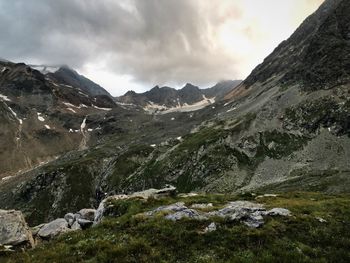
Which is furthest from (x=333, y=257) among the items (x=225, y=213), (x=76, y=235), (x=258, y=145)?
(x=258, y=145)

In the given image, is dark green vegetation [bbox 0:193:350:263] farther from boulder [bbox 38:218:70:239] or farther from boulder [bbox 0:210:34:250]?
boulder [bbox 38:218:70:239]

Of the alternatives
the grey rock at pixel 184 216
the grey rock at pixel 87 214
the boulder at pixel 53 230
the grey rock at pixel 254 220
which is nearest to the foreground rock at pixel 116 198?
the boulder at pixel 53 230

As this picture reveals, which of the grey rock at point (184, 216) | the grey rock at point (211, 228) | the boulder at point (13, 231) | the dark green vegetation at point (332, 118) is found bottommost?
the dark green vegetation at point (332, 118)

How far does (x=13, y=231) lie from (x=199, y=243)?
1916cm

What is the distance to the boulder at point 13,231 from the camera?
3473 cm

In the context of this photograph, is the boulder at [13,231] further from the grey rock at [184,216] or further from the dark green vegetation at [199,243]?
the grey rock at [184,216]

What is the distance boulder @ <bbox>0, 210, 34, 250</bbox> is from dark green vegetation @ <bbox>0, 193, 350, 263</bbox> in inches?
348

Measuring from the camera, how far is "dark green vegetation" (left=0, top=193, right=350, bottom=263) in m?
22.2

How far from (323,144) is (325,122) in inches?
735

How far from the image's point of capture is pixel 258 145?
629 feet

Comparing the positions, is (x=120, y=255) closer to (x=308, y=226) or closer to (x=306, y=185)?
(x=308, y=226)

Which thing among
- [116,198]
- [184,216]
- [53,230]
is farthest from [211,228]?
[53,230]

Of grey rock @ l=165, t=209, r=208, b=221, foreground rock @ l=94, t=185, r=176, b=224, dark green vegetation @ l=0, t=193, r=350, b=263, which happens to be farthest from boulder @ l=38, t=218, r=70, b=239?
grey rock @ l=165, t=209, r=208, b=221

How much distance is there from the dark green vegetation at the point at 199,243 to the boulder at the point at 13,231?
8.85 m
